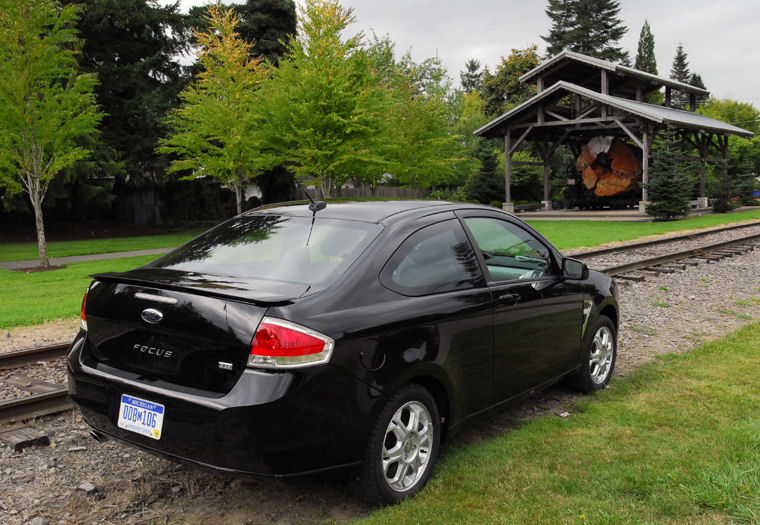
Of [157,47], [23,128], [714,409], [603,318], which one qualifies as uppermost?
[157,47]

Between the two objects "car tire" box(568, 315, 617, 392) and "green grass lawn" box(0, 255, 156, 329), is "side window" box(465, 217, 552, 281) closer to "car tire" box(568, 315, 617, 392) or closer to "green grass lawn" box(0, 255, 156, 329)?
"car tire" box(568, 315, 617, 392)

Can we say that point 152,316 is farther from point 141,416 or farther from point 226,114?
point 226,114

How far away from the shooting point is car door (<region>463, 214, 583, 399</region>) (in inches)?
160

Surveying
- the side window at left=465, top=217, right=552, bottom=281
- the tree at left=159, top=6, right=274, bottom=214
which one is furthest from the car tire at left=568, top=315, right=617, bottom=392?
the tree at left=159, top=6, right=274, bottom=214

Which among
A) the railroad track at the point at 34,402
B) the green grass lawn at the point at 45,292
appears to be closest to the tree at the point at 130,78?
the green grass lawn at the point at 45,292

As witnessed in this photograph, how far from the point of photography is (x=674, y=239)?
17953mm

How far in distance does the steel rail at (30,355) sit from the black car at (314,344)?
10.5ft

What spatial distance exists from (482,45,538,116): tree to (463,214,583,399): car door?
53.8 m

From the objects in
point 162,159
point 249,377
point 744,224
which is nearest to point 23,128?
point 162,159

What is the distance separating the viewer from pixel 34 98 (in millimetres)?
15328

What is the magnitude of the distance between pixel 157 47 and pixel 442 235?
31747 mm

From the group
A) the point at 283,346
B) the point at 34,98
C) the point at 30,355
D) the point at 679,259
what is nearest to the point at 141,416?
the point at 283,346

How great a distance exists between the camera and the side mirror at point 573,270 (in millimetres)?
4794

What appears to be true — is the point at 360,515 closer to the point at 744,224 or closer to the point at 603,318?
the point at 603,318
